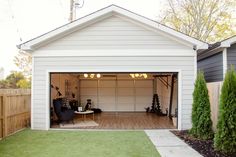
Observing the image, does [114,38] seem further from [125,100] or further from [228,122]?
[125,100]

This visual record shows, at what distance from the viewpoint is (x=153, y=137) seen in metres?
8.37

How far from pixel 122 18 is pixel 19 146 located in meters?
5.49

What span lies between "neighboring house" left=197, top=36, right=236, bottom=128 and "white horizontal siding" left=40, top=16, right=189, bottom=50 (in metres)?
1.30

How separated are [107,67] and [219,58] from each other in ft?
13.2

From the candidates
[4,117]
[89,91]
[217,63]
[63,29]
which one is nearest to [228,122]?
[217,63]

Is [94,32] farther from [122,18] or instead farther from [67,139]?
[67,139]

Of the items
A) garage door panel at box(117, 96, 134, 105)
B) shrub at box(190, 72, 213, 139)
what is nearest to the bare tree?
garage door panel at box(117, 96, 134, 105)

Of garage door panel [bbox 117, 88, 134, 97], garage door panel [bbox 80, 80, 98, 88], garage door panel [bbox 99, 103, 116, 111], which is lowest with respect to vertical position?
garage door panel [bbox 99, 103, 116, 111]

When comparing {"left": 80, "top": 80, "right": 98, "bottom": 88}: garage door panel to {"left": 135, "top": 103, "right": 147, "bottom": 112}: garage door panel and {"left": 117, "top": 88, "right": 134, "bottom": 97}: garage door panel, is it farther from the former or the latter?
{"left": 135, "top": 103, "right": 147, "bottom": 112}: garage door panel

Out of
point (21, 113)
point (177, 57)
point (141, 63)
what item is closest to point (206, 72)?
point (177, 57)

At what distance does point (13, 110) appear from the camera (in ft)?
29.7

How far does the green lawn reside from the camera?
6.39 meters

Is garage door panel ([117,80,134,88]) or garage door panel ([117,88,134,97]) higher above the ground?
garage door panel ([117,80,134,88])

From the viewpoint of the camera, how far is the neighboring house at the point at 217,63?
8547 mm
